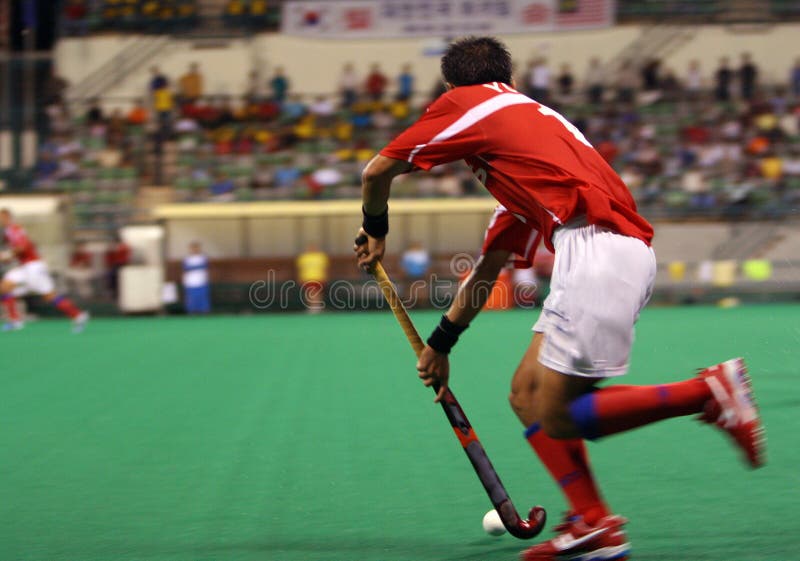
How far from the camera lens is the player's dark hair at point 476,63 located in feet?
12.2

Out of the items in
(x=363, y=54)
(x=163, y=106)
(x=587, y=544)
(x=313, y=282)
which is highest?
(x=363, y=54)

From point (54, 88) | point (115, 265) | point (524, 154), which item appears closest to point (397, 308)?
point (524, 154)

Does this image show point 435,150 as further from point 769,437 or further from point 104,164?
point 104,164

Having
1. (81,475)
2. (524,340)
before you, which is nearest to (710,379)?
(81,475)

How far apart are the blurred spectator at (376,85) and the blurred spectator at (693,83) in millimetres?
6672

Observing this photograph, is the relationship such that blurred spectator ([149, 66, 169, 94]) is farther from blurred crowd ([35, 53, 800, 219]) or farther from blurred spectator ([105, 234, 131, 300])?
blurred spectator ([105, 234, 131, 300])

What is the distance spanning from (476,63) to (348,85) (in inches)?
787

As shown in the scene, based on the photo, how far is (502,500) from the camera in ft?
13.2

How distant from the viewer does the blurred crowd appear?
70.7ft

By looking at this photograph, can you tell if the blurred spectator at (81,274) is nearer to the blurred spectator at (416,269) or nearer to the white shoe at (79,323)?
the white shoe at (79,323)

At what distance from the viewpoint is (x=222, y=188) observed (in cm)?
2172

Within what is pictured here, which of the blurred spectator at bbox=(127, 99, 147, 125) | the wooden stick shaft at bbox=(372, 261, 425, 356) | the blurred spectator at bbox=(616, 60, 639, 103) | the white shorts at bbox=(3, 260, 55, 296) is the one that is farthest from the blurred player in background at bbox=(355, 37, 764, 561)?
the blurred spectator at bbox=(127, 99, 147, 125)

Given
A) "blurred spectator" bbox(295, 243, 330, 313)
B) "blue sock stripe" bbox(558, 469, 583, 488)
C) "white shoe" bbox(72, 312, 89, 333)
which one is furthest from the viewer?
"blurred spectator" bbox(295, 243, 330, 313)

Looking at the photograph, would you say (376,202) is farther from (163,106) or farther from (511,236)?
(163,106)
